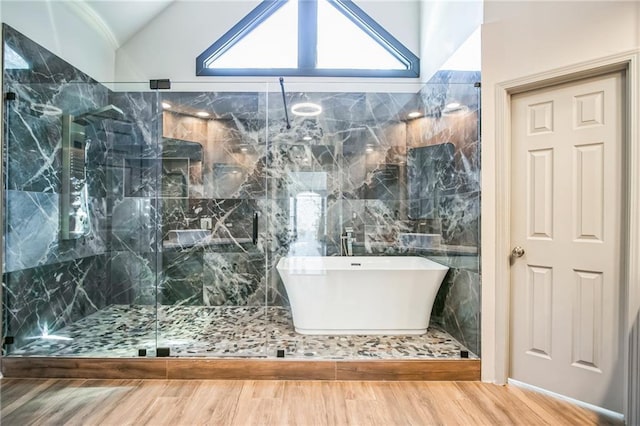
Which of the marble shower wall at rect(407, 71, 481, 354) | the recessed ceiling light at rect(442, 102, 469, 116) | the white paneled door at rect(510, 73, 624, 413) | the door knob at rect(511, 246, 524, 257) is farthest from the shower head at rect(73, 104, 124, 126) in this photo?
the door knob at rect(511, 246, 524, 257)

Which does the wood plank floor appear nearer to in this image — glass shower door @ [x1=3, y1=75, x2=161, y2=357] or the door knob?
glass shower door @ [x1=3, y1=75, x2=161, y2=357]

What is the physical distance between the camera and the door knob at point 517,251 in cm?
219

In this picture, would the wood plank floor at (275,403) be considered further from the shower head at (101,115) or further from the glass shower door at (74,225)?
the shower head at (101,115)

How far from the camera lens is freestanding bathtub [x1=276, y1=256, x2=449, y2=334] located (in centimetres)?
263

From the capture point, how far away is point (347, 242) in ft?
11.1

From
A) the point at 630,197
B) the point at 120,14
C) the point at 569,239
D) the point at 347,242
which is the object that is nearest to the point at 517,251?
the point at 569,239

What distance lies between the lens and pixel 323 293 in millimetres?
2643

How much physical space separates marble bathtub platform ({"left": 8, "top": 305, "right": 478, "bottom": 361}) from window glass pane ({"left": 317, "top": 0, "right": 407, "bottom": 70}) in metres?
2.79

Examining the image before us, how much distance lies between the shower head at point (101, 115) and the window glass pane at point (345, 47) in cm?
214

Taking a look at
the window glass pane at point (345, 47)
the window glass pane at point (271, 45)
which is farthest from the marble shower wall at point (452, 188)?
the window glass pane at point (271, 45)

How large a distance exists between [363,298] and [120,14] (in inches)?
144

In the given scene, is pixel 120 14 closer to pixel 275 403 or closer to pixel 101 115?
pixel 101 115

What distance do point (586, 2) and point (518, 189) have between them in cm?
113

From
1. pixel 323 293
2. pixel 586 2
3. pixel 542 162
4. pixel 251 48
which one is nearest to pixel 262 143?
pixel 251 48
